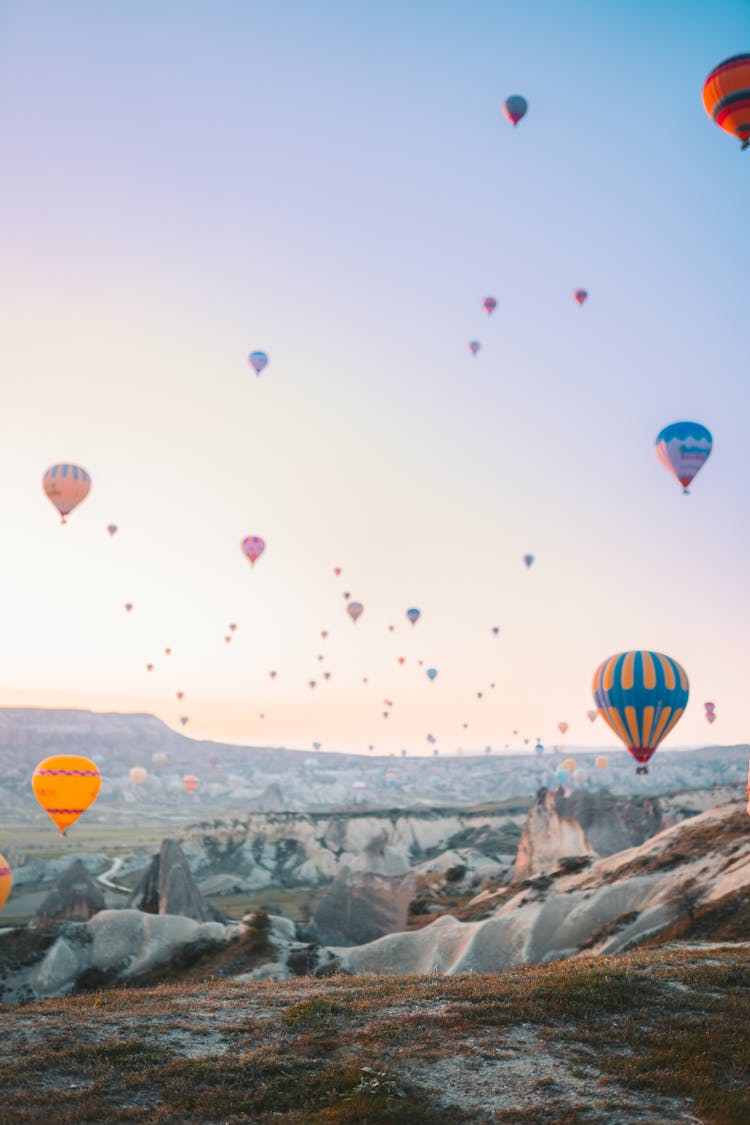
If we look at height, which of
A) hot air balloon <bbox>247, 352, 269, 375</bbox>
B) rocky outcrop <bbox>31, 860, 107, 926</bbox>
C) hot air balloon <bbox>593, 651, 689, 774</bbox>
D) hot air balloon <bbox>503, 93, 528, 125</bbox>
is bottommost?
rocky outcrop <bbox>31, 860, 107, 926</bbox>

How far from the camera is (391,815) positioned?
116562 millimetres

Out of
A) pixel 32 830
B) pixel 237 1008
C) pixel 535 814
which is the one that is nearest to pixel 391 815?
pixel 535 814

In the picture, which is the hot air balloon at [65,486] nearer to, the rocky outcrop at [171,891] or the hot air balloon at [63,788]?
the hot air balloon at [63,788]

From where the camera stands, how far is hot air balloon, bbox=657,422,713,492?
3597 centimetres

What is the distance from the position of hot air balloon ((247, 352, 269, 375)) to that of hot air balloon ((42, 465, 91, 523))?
12013 millimetres

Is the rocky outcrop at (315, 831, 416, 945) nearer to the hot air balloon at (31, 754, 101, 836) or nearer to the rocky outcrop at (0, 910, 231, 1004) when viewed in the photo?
the hot air balloon at (31, 754, 101, 836)

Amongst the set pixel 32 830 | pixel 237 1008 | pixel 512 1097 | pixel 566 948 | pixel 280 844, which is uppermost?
pixel 512 1097

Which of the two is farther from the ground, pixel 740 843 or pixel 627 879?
pixel 740 843

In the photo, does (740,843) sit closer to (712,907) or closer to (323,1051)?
(712,907)

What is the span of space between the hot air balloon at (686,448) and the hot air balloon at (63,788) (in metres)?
38.1

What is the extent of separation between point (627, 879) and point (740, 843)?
17.1ft

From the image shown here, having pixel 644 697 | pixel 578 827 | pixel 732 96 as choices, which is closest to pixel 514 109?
pixel 732 96

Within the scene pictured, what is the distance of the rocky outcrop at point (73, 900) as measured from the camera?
5497cm

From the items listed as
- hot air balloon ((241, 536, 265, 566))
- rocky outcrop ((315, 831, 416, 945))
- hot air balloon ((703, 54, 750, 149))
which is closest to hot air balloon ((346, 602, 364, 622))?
hot air balloon ((241, 536, 265, 566))
